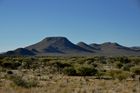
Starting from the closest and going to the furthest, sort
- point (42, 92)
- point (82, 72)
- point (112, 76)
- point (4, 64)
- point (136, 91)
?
point (42, 92) < point (136, 91) < point (112, 76) < point (82, 72) < point (4, 64)

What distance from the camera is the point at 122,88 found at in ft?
68.3

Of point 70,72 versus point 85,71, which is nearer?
point 85,71

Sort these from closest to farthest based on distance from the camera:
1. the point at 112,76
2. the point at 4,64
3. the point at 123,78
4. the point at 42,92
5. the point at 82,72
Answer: the point at 42,92 → the point at 123,78 → the point at 112,76 → the point at 82,72 → the point at 4,64

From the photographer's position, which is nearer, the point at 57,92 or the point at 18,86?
the point at 57,92

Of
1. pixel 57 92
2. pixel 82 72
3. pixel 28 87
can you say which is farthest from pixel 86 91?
pixel 82 72

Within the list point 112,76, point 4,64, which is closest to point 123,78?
point 112,76

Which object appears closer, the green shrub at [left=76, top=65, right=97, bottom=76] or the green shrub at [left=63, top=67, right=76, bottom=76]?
the green shrub at [left=76, top=65, right=97, bottom=76]

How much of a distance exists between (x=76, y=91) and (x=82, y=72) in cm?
1529

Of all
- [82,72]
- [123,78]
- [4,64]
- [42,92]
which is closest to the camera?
[42,92]

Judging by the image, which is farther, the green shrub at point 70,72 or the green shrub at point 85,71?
the green shrub at point 70,72

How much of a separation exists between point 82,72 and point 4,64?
67.1ft

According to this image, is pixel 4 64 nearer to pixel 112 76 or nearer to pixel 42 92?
pixel 112 76

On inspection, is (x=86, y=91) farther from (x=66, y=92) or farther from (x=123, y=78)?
(x=123, y=78)

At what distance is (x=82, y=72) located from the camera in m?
34.3
